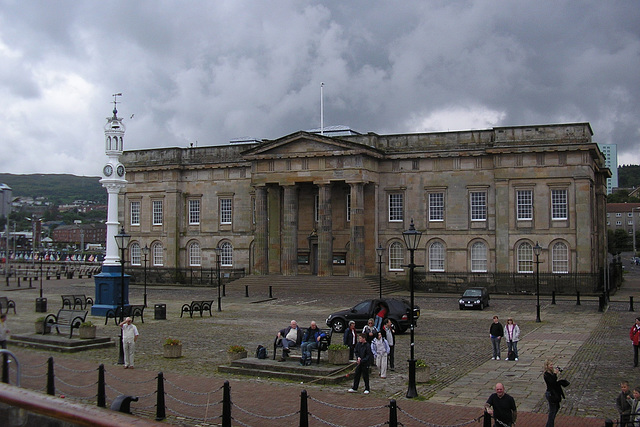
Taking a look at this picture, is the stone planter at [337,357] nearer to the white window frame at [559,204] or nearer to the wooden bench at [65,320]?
the wooden bench at [65,320]

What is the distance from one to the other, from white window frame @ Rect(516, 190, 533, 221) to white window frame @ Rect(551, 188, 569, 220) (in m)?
1.57

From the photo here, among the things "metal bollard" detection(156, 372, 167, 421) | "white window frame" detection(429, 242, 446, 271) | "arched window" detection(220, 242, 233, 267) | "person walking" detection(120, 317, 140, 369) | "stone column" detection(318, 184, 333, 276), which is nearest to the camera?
"metal bollard" detection(156, 372, 167, 421)

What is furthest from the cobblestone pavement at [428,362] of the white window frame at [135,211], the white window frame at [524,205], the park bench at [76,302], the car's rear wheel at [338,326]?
the white window frame at [135,211]

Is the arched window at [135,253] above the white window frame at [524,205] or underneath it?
underneath

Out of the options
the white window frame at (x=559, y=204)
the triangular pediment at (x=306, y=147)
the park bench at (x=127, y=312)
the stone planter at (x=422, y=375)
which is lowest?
the stone planter at (x=422, y=375)

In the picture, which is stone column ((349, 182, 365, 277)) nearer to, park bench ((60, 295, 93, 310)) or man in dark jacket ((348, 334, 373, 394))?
park bench ((60, 295, 93, 310))

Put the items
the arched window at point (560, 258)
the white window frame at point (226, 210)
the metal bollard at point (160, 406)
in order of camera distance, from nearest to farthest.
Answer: the metal bollard at point (160, 406)
the arched window at point (560, 258)
the white window frame at point (226, 210)

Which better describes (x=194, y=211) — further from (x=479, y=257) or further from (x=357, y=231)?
(x=479, y=257)

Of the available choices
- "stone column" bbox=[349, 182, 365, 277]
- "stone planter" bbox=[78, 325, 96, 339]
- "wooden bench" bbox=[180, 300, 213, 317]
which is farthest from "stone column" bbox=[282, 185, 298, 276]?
"stone planter" bbox=[78, 325, 96, 339]

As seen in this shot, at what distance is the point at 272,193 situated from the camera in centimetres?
5878

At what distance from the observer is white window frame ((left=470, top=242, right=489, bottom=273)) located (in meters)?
53.3

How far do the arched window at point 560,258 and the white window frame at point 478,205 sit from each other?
18.9ft

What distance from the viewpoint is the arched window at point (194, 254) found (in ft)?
208

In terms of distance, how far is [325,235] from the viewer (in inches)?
2121
